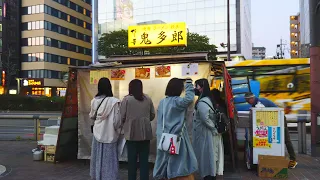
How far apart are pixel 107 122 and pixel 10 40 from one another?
66.7m

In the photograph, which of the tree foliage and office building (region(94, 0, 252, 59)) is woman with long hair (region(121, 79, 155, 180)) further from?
office building (region(94, 0, 252, 59))

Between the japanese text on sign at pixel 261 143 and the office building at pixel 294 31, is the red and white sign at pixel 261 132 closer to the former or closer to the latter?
the japanese text on sign at pixel 261 143

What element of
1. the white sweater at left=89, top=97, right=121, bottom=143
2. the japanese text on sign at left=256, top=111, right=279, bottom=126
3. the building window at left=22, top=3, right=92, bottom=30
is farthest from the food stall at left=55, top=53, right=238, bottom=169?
the building window at left=22, top=3, right=92, bottom=30

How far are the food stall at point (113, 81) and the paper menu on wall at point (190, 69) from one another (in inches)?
3.2

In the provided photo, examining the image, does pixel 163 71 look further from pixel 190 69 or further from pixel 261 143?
pixel 261 143

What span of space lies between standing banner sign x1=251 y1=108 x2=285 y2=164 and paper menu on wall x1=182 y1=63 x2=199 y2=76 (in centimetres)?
148

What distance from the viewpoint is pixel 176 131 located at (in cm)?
486

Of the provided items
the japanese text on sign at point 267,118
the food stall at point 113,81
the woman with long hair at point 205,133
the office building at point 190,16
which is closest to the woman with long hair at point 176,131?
the woman with long hair at point 205,133

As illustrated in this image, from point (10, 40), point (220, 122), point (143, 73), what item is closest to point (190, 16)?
point (10, 40)

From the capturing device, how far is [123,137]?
579 cm

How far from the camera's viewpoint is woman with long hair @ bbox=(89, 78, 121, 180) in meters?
5.69

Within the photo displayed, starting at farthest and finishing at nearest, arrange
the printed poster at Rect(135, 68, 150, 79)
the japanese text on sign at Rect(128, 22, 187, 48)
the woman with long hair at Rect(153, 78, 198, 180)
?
the japanese text on sign at Rect(128, 22, 187, 48)
the printed poster at Rect(135, 68, 150, 79)
the woman with long hair at Rect(153, 78, 198, 180)

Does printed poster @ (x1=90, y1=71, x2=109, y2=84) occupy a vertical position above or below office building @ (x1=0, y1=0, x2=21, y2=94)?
below

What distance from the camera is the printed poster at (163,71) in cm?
748
